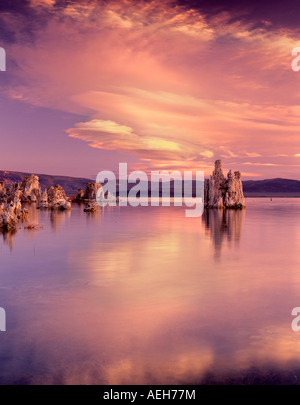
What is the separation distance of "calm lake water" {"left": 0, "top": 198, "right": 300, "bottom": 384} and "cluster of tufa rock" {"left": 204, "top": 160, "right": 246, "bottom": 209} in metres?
63.3

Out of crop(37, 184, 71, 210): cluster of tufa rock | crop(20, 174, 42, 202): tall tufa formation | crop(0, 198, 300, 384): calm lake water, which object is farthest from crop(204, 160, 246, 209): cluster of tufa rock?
crop(0, 198, 300, 384): calm lake water

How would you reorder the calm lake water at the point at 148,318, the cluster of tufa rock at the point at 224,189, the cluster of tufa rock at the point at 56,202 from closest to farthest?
the calm lake water at the point at 148,318 → the cluster of tufa rock at the point at 56,202 → the cluster of tufa rock at the point at 224,189

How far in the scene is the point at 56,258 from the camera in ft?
70.2

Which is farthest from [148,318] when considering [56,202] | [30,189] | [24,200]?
[24,200]

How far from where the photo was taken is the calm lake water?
7.41m

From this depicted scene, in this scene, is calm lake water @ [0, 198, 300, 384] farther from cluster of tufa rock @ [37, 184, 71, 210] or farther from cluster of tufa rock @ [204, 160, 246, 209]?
cluster of tufa rock @ [204, 160, 246, 209]

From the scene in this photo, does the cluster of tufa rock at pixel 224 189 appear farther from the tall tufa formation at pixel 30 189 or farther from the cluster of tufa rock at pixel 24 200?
the tall tufa formation at pixel 30 189

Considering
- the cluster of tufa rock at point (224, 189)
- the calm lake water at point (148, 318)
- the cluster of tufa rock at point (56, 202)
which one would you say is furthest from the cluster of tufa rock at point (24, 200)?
the cluster of tufa rock at point (224, 189)

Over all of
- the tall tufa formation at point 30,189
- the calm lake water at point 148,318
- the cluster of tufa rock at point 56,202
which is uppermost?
the tall tufa formation at point 30,189

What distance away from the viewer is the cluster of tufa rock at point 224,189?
277 ft

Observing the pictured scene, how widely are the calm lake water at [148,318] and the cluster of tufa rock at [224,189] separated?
63.3m

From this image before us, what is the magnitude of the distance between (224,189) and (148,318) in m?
78.1
